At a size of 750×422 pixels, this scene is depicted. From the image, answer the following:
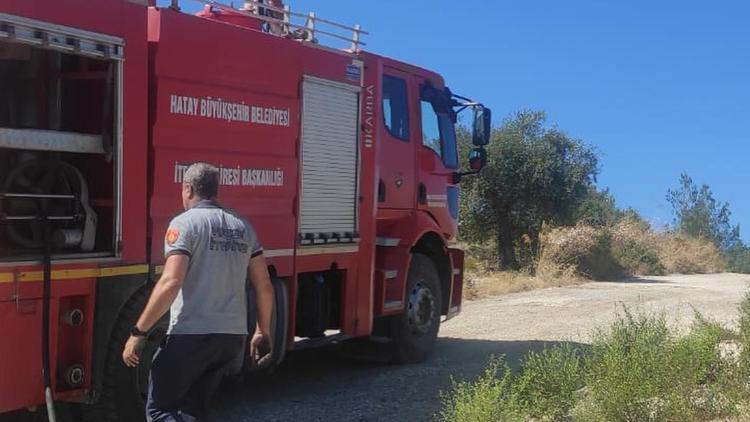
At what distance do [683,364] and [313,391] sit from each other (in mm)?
3445

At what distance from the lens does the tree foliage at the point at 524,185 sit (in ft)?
75.5

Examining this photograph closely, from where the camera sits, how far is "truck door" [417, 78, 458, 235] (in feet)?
30.0

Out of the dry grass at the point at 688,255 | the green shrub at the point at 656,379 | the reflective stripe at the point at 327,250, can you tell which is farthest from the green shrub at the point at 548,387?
the dry grass at the point at 688,255

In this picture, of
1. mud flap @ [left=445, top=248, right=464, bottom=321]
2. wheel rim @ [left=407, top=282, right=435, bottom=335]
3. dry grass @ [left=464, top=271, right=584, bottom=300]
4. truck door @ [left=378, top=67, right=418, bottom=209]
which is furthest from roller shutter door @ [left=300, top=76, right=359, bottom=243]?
dry grass @ [left=464, top=271, right=584, bottom=300]

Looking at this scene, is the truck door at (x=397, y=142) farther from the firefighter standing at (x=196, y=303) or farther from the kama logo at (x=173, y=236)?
the kama logo at (x=173, y=236)

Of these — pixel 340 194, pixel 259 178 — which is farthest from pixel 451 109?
pixel 259 178

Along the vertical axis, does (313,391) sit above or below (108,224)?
below

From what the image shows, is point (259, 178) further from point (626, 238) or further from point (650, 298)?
point (626, 238)

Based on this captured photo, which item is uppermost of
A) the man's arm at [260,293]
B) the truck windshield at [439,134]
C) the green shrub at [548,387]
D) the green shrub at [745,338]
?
the truck windshield at [439,134]

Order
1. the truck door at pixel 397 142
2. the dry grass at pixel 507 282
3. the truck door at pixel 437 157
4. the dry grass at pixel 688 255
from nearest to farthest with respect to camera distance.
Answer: the truck door at pixel 397 142 < the truck door at pixel 437 157 < the dry grass at pixel 507 282 < the dry grass at pixel 688 255

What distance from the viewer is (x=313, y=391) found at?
25.1 ft

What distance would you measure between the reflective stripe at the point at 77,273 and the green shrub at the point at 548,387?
271 cm

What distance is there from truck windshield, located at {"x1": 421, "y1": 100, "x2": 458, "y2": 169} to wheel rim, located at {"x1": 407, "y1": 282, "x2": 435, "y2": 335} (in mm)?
1589

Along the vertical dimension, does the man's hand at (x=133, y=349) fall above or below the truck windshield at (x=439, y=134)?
below
